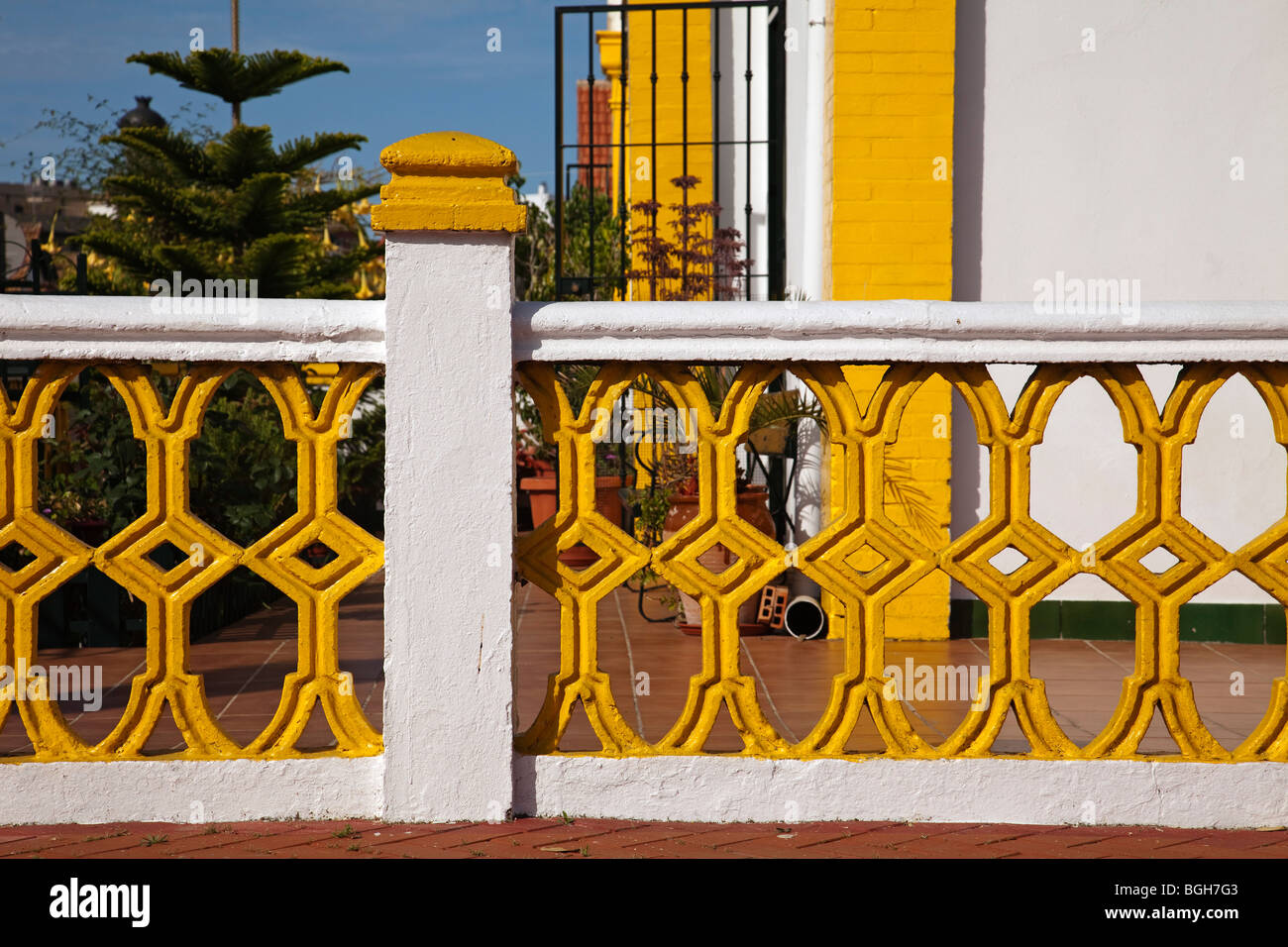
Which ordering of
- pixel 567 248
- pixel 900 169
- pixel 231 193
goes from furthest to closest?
1. pixel 567 248
2. pixel 231 193
3. pixel 900 169

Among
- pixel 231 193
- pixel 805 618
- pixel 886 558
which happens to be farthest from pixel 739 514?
pixel 231 193

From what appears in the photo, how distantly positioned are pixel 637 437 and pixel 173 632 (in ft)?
18.5

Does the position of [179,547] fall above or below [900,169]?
below

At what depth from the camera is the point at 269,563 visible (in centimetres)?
328

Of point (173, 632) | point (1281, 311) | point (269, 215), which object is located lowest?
point (173, 632)

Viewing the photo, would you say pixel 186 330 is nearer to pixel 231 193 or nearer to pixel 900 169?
pixel 900 169

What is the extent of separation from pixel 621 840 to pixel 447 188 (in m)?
1.65

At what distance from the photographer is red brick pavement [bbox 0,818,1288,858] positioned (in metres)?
3.16

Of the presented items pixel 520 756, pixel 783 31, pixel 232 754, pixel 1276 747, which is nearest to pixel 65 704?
pixel 232 754

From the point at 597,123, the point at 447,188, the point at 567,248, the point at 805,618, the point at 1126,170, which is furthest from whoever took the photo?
the point at 597,123

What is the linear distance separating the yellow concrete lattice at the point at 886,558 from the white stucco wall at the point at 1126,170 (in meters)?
2.79

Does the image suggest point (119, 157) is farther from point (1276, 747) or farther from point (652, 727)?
point (1276, 747)

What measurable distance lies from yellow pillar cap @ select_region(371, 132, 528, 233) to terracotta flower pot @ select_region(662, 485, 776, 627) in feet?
11.5

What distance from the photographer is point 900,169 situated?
19.7ft
